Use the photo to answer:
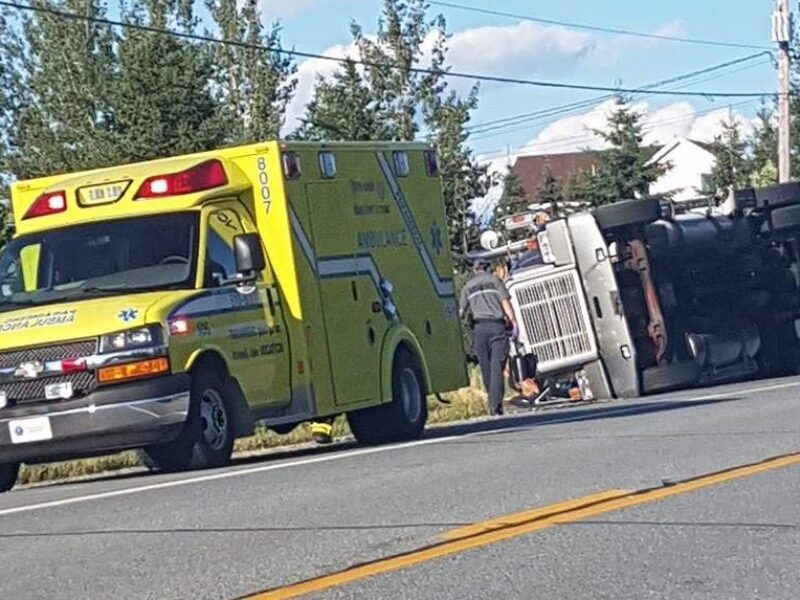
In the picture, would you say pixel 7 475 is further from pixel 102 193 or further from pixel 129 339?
pixel 102 193

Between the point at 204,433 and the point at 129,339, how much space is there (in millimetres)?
1131

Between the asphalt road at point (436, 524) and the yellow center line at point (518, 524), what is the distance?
0.04 m

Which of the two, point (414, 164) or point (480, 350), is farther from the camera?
point (480, 350)

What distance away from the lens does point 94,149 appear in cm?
3944

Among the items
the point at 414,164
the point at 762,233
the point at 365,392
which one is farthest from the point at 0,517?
the point at 762,233

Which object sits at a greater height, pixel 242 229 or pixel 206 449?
pixel 242 229

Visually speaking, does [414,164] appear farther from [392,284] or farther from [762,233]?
[762,233]

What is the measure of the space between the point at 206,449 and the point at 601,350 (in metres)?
9.68

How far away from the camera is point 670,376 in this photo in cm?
2238

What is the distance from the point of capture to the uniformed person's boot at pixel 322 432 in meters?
16.3

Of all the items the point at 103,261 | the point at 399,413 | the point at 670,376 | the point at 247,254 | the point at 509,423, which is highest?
the point at 103,261

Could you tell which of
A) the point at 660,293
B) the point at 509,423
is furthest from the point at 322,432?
the point at 660,293

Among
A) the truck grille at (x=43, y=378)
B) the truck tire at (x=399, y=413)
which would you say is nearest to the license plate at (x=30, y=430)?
the truck grille at (x=43, y=378)

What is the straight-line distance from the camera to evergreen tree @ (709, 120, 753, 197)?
56.7 meters
